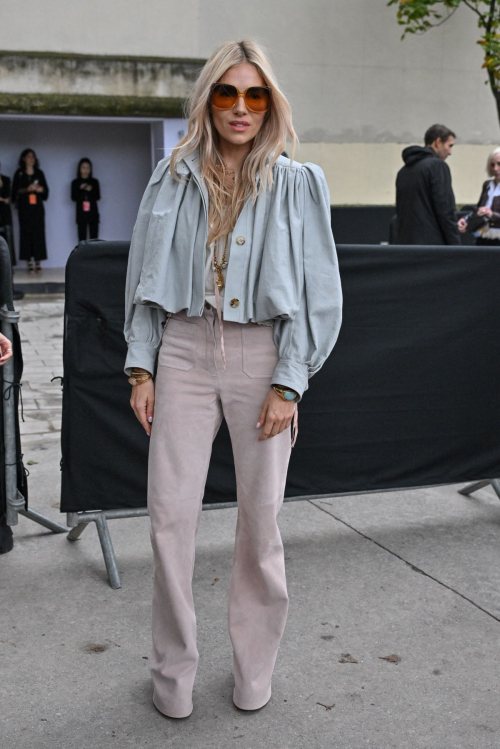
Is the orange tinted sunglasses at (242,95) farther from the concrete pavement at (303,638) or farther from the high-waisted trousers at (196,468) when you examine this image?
the concrete pavement at (303,638)

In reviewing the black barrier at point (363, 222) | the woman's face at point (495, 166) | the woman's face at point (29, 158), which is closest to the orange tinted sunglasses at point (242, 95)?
the woman's face at point (495, 166)

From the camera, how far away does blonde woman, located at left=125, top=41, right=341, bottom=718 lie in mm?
2525

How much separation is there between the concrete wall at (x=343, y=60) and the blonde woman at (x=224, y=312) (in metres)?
12.1

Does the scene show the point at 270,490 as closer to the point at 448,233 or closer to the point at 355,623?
the point at 355,623

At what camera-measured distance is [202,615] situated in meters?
3.39

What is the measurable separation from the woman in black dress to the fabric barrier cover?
1313 cm

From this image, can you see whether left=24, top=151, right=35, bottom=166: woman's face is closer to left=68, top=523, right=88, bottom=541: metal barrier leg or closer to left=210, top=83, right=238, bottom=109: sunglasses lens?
left=68, top=523, right=88, bottom=541: metal barrier leg

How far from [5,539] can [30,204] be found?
519 inches

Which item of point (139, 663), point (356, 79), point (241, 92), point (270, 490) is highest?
point (356, 79)

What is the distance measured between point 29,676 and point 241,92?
213 cm

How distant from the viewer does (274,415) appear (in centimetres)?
253

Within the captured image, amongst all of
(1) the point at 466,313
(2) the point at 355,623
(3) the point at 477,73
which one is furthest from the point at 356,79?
(2) the point at 355,623

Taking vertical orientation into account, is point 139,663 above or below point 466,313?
below

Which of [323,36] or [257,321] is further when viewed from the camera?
[323,36]
